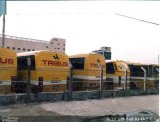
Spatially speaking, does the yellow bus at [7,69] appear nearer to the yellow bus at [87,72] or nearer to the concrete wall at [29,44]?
the yellow bus at [87,72]

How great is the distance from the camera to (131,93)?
16375mm

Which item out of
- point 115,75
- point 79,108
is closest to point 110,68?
point 115,75

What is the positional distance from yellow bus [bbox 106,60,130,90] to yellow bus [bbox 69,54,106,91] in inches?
83.9

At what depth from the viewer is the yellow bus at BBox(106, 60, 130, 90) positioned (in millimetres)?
18594

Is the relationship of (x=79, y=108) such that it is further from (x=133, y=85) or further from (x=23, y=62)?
(x=133, y=85)

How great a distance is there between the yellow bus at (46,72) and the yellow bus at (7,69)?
0.76 metres

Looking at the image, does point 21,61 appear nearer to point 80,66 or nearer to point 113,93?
point 80,66

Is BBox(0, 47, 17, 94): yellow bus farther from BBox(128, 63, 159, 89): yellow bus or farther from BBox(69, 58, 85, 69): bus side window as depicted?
BBox(128, 63, 159, 89): yellow bus

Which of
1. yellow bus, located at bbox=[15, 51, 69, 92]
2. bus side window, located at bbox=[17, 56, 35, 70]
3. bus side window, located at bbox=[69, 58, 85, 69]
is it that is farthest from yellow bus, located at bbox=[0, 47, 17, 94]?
bus side window, located at bbox=[69, 58, 85, 69]

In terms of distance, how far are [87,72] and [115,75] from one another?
12.4ft

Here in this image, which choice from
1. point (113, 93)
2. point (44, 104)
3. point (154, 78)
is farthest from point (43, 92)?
point (154, 78)

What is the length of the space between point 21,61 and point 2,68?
9.73 feet

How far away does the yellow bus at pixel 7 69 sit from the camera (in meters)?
12.1

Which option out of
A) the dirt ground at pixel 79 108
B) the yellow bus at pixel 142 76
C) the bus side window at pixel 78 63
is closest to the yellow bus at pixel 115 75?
the yellow bus at pixel 142 76
